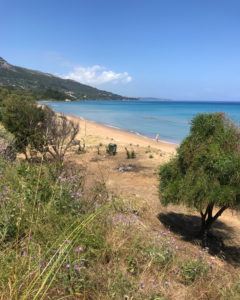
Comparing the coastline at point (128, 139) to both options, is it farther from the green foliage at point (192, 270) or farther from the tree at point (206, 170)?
the green foliage at point (192, 270)

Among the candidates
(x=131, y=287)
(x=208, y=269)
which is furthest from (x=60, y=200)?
(x=208, y=269)

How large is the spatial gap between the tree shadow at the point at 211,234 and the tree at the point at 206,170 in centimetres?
39

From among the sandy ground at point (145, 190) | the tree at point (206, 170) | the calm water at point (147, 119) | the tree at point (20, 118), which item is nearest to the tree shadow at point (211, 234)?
the sandy ground at point (145, 190)

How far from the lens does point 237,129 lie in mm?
10992

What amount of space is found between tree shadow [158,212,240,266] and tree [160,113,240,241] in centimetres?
39

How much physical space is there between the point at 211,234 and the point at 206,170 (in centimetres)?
238

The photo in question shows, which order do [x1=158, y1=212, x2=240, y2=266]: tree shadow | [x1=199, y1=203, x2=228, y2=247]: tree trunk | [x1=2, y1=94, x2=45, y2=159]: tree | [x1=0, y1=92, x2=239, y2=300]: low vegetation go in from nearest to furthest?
[x1=0, y1=92, x2=239, y2=300]: low vegetation → [x1=158, y1=212, x2=240, y2=266]: tree shadow → [x1=199, y1=203, x2=228, y2=247]: tree trunk → [x1=2, y1=94, x2=45, y2=159]: tree

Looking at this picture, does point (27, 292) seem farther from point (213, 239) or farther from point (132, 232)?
point (213, 239)

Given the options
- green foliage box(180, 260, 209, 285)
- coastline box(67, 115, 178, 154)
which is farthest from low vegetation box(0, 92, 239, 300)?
coastline box(67, 115, 178, 154)

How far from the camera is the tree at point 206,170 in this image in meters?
9.88

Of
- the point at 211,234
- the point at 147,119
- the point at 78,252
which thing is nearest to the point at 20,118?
the point at 211,234

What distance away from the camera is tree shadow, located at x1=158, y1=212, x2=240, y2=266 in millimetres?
10585

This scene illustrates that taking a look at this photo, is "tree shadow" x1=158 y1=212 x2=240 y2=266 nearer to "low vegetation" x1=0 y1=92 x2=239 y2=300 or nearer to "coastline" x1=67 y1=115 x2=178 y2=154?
"low vegetation" x1=0 y1=92 x2=239 y2=300

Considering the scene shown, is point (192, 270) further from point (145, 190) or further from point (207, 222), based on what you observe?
point (145, 190)
